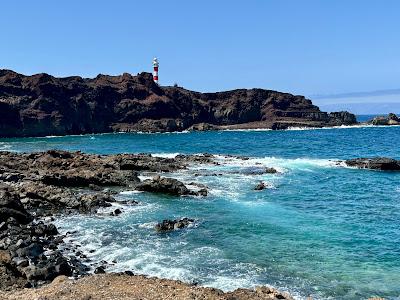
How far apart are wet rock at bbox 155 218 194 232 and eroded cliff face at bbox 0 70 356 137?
136965 millimetres

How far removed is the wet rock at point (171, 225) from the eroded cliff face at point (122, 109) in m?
137

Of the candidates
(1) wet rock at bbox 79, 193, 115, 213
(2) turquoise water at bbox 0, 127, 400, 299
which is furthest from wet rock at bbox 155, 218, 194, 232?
(1) wet rock at bbox 79, 193, 115, 213

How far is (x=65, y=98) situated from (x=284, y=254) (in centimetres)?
16015

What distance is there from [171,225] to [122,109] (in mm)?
155924

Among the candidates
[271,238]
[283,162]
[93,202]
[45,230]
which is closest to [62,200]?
[93,202]

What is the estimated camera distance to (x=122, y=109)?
592ft

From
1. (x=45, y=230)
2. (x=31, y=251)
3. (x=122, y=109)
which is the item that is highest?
(x=122, y=109)

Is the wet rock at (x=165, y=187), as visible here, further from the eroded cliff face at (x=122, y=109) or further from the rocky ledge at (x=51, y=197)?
the eroded cliff face at (x=122, y=109)

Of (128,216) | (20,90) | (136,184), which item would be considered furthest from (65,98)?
(128,216)

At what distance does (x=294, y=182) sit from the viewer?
4794 centimetres

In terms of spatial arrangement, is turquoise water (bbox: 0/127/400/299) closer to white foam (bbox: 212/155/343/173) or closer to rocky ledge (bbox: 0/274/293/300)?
rocky ledge (bbox: 0/274/293/300)

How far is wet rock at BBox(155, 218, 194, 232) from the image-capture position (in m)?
28.4

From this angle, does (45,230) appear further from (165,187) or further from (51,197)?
(165,187)

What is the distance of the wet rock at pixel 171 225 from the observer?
93.0ft
